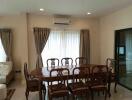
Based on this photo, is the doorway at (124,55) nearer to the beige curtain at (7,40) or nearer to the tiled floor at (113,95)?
the tiled floor at (113,95)

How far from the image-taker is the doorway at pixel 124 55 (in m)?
4.59

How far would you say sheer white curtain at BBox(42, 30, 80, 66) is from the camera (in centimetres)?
578

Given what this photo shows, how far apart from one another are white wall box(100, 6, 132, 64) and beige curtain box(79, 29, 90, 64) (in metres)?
0.59

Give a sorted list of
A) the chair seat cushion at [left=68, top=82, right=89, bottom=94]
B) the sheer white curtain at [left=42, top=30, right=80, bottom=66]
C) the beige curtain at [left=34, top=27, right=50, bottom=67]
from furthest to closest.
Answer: the sheer white curtain at [left=42, top=30, right=80, bottom=66] → the beige curtain at [left=34, top=27, right=50, bottom=67] → the chair seat cushion at [left=68, top=82, right=89, bottom=94]

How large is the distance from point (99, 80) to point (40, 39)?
2.92 m

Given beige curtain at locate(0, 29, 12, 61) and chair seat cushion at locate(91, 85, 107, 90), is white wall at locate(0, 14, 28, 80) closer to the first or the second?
beige curtain at locate(0, 29, 12, 61)

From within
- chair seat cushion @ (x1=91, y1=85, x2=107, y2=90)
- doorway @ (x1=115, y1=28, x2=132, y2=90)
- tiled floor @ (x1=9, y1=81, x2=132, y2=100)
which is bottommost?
tiled floor @ (x1=9, y1=81, x2=132, y2=100)

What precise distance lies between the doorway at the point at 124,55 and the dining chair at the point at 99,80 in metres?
1.40

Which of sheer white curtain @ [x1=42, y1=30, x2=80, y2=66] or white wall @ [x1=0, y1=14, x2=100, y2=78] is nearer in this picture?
white wall @ [x1=0, y1=14, x2=100, y2=78]

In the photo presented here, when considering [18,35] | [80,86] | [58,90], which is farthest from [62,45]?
[58,90]

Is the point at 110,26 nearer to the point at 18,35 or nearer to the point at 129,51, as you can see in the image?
the point at 129,51

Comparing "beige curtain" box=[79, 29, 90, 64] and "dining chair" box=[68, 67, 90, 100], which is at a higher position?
"beige curtain" box=[79, 29, 90, 64]

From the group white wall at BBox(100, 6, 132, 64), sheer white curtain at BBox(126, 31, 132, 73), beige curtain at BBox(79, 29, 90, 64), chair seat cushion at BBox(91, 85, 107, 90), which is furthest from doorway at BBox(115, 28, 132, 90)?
chair seat cushion at BBox(91, 85, 107, 90)

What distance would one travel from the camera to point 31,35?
5.60 meters
